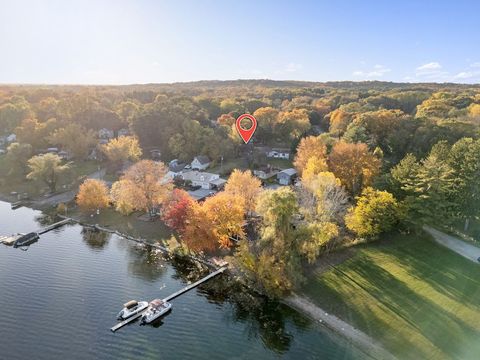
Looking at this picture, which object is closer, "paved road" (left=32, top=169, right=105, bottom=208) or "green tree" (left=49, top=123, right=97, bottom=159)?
"paved road" (left=32, top=169, right=105, bottom=208)

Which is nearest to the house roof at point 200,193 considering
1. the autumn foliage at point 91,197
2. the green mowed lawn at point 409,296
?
the autumn foliage at point 91,197

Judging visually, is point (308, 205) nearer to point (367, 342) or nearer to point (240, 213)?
point (240, 213)

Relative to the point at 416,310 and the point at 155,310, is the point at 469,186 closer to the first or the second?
the point at 416,310

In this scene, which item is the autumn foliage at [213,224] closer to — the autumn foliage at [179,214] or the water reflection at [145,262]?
the autumn foliage at [179,214]

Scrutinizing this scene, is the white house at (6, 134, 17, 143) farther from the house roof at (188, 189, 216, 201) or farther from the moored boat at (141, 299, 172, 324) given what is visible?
the moored boat at (141, 299, 172, 324)

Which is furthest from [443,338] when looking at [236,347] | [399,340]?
[236,347]

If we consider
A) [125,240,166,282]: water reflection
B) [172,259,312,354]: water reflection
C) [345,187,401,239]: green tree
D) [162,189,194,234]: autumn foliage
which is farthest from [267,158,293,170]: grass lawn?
[172,259,312,354]: water reflection

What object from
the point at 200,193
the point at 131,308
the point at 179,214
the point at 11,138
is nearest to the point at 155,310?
the point at 131,308
